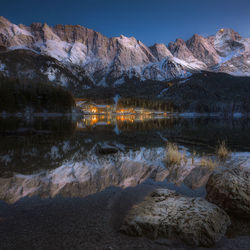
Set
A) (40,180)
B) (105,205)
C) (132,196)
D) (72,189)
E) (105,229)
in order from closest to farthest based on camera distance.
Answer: (105,229), (105,205), (132,196), (72,189), (40,180)

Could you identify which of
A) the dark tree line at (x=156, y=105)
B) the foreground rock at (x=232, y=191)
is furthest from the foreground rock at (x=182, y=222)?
the dark tree line at (x=156, y=105)

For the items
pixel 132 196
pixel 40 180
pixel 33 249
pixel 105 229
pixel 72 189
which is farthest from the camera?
pixel 40 180

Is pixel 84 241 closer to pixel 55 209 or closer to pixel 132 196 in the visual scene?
pixel 55 209

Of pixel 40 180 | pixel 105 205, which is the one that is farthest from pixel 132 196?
pixel 40 180

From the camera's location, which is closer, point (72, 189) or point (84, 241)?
point (84, 241)

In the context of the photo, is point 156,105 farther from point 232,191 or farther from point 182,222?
point 182,222

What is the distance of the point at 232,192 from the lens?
19.5 feet

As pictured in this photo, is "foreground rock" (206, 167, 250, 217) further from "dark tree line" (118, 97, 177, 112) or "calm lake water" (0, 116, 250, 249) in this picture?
"dark tree line" (118, 97, 177, 112)

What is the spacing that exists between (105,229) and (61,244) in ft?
4.00

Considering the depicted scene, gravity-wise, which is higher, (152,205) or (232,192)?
(232,192)

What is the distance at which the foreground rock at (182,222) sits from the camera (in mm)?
A: 4492

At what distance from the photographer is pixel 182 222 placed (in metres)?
4.75

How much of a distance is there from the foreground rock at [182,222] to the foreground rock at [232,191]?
2.38ft

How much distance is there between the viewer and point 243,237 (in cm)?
468
